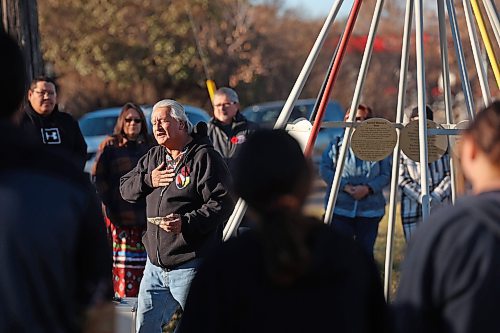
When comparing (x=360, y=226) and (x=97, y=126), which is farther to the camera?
(x=97, y=126)

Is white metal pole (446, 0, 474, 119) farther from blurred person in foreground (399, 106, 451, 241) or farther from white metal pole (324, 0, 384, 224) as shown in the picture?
blurred person in foreground (399, 106, 451, 241)

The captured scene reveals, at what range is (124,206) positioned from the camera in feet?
24.5

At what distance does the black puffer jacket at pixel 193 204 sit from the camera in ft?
19.3

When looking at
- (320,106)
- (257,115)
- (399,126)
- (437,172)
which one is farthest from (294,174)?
(257,115)

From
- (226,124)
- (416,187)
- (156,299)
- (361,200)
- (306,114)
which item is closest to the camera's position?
(156,299)

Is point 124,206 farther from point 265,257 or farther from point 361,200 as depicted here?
point 265,257

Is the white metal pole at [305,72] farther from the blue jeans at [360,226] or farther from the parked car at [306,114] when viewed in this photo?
the parked car at [306,114]

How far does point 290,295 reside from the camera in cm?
294

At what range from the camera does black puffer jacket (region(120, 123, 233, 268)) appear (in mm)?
5895

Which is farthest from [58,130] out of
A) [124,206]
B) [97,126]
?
[97,126]

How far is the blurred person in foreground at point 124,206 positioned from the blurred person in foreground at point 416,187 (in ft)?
6.93

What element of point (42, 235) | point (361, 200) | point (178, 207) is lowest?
point (361, 200)

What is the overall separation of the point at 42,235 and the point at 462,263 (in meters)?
1.25

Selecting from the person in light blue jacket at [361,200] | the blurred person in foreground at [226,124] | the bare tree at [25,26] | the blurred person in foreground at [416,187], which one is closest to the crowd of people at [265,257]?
the blurred person in foreground at [416,187]
